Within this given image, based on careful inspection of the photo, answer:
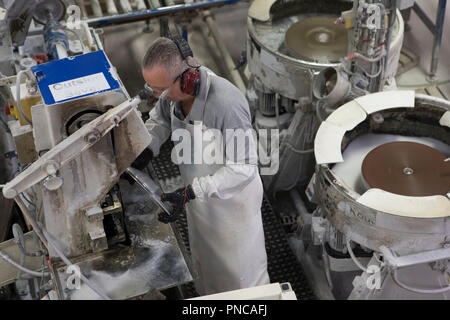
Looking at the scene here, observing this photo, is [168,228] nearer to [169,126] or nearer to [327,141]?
[169,126]

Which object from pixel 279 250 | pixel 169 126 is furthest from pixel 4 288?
pixel 279 250

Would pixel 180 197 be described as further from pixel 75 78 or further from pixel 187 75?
pixel 75 78

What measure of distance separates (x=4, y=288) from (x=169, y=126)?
1219 mm

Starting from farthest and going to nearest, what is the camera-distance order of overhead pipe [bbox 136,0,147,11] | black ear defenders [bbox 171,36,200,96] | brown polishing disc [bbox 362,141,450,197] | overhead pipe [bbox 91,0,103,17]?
1. overhead pipe [bbox 91,0,103,17]
2. overhead pipe [bbox 136,0,147,11]
3. brown polishing disc [bbox 362,141,450,197]
4. black ear defenders [bbox 171,36,200,96]

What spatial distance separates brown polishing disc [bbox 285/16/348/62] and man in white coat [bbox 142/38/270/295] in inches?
46.7

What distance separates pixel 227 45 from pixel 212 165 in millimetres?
2542

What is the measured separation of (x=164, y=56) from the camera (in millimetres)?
2260

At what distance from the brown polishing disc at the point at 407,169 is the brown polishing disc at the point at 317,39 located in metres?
0.85

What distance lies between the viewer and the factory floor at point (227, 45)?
451 cm

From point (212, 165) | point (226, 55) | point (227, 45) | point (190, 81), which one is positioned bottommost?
point (227, 45)

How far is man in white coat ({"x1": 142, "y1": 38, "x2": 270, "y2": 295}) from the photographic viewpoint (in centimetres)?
232

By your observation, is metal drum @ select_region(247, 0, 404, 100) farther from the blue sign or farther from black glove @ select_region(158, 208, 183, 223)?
the blue sign

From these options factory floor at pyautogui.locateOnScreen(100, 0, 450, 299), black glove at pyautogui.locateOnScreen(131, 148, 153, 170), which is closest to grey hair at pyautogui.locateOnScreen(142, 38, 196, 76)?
black glove at pyautogui.locateOnScreen(131, 148, 153, 170)

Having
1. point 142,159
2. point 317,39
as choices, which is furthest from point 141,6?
point 142,159
